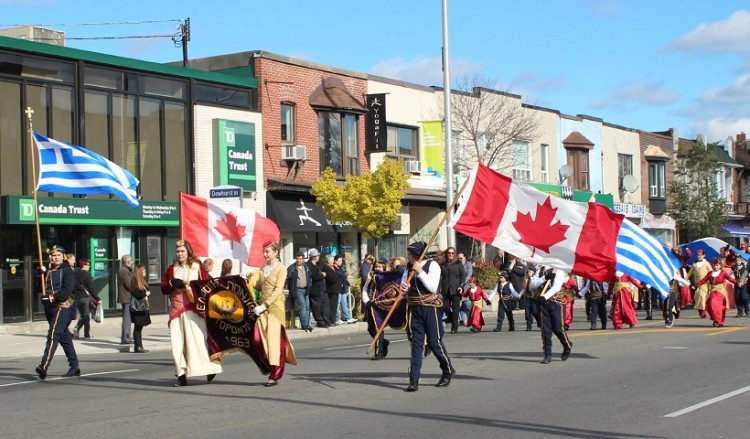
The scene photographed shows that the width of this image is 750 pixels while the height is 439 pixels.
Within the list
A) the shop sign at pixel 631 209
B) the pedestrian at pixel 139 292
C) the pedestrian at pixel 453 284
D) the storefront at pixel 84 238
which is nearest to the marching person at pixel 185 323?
the pedestrian at pixel 139 292

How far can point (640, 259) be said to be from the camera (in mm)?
15336

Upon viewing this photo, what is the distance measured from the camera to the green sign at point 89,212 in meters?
24.5

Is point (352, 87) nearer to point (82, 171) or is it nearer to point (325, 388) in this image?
point (82, 171)

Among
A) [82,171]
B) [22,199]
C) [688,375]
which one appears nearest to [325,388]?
[688,375]

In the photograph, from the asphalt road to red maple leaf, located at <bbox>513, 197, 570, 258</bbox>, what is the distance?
1.75 m

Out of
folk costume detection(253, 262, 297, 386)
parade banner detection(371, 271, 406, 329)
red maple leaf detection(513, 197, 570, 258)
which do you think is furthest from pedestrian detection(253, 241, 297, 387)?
red maple leaf detection(513, 197, 570, 258)

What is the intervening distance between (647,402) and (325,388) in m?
3.79

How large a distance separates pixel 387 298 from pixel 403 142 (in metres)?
23.0

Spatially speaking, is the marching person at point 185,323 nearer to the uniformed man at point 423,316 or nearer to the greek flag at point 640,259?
the uniformed man at point 423,316

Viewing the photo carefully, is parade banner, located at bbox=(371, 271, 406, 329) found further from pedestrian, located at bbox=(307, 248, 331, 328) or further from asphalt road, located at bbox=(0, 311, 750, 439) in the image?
pedestrian, located at bbox=(307, 248, 331, 328)

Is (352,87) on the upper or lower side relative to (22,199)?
upper

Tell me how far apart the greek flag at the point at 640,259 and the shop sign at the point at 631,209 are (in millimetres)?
36297

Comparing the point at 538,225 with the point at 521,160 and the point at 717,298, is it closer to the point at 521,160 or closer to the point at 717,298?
the point at 717,298

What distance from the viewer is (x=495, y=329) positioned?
76.1 feet
